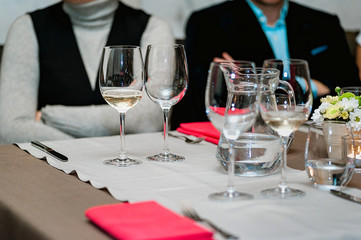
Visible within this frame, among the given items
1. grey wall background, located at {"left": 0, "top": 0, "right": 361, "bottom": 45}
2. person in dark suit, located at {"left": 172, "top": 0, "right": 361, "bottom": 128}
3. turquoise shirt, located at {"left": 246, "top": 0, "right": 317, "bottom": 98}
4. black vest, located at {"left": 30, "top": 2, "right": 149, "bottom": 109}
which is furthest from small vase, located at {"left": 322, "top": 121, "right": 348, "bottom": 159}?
grey wall background, located at {"left": 0, "top": 0, "right": 361, "bottom": 45}

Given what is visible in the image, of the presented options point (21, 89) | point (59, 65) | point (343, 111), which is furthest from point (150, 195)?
point (59, 65)

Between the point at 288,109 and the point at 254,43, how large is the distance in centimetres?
186

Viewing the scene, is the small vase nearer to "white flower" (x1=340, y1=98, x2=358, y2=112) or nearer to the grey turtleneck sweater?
"white flower" (x1=340, y1=98, x2=358, y2=112)

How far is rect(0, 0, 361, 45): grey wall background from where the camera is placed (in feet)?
8.80

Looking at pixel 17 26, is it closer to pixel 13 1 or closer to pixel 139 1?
pixel 13 1

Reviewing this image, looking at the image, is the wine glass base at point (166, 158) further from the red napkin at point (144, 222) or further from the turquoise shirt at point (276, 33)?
the turquoise shirt at point (276, 33)

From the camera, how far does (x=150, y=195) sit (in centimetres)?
97

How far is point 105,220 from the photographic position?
2.63 feet

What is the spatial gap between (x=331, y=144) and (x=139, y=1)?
209 centimetres

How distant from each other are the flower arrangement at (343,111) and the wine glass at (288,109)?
208mm

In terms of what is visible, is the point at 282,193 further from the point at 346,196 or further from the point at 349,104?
the point at 349,104

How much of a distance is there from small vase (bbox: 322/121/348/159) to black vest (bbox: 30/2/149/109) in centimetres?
130

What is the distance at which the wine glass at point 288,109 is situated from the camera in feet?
3.18

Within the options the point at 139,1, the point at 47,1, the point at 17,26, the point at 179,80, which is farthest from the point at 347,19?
the point at 179,80
